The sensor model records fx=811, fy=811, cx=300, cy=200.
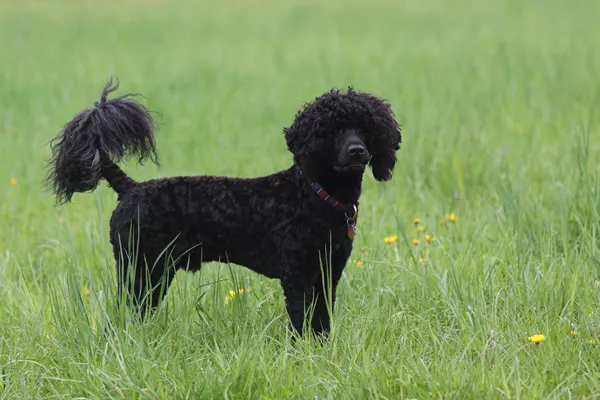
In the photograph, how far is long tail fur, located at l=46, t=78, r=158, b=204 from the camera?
3.94 metres

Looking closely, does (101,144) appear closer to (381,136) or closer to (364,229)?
(381,136)

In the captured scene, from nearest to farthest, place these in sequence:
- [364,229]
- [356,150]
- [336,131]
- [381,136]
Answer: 1. [356,150]
2. [336,131]
3. [381,136]
4. [364,229]

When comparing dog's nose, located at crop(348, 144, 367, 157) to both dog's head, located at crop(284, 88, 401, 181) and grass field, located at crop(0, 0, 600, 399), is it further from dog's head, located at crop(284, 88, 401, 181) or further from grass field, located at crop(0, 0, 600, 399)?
grass field, located at crop(0, 0, 600, 399)

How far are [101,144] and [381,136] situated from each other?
1.35 m

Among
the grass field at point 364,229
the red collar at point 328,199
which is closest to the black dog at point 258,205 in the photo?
the red collar at point 328,199

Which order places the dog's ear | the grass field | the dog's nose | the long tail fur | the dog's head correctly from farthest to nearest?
the long tail fur
the dog's ear
the dog's head
the dog's nose
the grass field

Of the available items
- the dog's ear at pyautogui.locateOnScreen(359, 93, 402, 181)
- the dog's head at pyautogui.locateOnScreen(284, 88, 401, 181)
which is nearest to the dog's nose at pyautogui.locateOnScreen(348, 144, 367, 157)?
the dog's head at pyautogui.locateOnScreen(284, 88, 401, 181)

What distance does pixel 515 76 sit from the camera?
11.1 meters

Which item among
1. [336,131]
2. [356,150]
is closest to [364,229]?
[336,131]

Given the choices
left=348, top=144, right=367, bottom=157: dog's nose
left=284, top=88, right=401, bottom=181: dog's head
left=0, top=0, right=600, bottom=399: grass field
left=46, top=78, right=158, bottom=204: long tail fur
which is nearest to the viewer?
left=0, top=0, right=600, bottom=399: grass field

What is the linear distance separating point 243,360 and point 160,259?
0.86 m

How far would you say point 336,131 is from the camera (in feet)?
12.2

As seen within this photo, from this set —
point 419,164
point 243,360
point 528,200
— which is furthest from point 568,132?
point 243,360

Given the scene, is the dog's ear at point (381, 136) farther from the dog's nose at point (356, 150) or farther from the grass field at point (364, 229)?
the grass field at point (364, 229)
